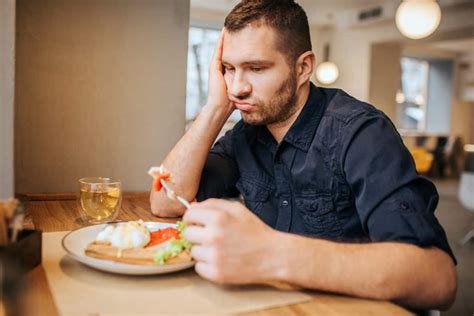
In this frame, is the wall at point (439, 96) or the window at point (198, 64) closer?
the window at point (198, 64)

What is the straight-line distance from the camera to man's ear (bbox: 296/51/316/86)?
4.72 feet

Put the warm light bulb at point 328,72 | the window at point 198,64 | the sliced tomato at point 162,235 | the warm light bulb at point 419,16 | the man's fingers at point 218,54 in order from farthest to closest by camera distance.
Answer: the window at point 198,64 < the warm light bulb at point 328,72 < the warm light bulb at point 419,16 < the man's fingers at point 218,54 < the sliced tomato at point 162,235

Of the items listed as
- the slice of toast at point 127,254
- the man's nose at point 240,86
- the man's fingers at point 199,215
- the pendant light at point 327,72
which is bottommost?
the slice of toast at point 127,254

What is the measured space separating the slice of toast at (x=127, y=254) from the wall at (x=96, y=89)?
3.41ft

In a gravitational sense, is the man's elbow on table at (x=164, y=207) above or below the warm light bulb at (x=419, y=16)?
below

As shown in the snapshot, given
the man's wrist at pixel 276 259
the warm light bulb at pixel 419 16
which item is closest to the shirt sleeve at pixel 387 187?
the man's wrist at pixel 276 259

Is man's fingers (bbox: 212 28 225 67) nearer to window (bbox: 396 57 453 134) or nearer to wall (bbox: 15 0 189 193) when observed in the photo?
wall (bbox: 15 0 189 193)

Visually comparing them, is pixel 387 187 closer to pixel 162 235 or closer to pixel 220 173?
pixel 162 235

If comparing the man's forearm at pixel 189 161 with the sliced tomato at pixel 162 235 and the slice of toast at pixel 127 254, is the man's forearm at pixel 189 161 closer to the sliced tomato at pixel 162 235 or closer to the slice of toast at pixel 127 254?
the sliced tomato at pixel 162 235

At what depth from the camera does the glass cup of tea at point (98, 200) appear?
1.30 m

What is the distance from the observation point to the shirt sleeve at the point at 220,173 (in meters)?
1.56

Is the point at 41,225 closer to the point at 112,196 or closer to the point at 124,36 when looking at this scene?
the point at 112,196

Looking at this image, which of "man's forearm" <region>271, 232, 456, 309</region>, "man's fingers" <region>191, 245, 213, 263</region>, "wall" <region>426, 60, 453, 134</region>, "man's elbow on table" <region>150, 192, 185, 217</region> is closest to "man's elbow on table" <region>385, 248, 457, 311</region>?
"man's forearm" <region>271, 232, 456, 309</region>

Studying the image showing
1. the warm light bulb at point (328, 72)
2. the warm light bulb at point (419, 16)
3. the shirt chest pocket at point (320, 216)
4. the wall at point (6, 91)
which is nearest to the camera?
the wall at point (6, 91)
